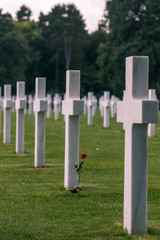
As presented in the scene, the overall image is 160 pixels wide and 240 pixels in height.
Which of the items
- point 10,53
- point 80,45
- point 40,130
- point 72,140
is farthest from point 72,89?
point 80,45

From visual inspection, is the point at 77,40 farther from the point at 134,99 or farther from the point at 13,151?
the point at 134,99

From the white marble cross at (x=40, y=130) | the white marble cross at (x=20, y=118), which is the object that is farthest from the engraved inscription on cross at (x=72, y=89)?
the white marble cross at (x=20, y=118)

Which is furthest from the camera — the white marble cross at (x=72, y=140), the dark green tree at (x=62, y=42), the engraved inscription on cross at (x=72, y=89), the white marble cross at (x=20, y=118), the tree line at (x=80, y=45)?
the dark green tree at (x=62, y=42)

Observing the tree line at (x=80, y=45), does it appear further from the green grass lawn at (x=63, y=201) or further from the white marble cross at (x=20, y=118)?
the green grass lawn at (x=63, y=201)

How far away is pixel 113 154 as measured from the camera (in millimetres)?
12156

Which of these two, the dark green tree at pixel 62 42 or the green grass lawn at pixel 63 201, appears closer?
the green grass lawn at pixel 63 201

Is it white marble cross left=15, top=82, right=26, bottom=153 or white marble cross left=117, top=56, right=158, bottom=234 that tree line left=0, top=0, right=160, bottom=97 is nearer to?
white marble cross left=15, top=82, right=26, bottom=153

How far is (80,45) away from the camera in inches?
2766

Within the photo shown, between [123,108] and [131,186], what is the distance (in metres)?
0.77

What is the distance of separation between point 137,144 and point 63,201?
188 centimetres

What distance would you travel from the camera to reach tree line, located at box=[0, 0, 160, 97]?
47.2 metres

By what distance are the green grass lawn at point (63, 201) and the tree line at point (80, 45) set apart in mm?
36344

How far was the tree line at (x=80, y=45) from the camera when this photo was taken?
155ft

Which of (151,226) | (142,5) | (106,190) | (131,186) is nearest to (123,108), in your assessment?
(131,186)
